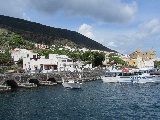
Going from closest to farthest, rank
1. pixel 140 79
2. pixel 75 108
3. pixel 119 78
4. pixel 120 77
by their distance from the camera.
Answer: pixel 75 108, pixel 140 79, pixel 120 77, pixel 119 78

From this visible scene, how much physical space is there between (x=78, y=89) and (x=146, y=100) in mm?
28316

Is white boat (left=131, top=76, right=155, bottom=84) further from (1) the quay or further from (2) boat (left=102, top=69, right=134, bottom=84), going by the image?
(1) the quay

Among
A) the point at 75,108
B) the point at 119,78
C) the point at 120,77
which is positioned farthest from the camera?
the point at 119,78

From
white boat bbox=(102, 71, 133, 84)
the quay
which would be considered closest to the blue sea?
the quay

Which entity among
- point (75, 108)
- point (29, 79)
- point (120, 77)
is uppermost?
point (120, 77)

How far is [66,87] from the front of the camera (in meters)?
93.9

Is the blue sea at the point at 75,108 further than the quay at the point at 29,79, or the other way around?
the quay at the point at 29,79

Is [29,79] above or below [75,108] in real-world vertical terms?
above

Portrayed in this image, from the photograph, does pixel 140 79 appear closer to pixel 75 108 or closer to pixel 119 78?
pixel 119 78

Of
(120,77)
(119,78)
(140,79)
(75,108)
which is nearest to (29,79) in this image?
(119,78)

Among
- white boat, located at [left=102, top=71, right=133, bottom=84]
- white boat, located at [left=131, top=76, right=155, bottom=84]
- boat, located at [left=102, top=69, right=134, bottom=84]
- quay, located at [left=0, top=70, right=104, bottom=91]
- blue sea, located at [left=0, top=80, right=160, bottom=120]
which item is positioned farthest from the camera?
boat, located at [left=102, top=69, right=134, bottom=84]

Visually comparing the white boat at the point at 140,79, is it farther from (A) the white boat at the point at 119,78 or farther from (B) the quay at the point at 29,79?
(B) the quay at the point at 29,79

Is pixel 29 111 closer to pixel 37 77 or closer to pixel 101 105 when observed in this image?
pixel 101 105

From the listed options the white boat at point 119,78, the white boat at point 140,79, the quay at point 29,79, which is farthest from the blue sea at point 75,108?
the white boat at point 119,78
